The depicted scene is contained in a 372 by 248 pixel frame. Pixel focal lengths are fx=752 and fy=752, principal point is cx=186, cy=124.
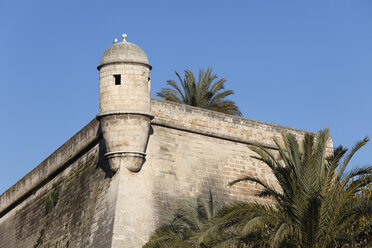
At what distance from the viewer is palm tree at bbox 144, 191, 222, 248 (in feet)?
63.6

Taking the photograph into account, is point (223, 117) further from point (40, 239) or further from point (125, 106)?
point (40, 239)

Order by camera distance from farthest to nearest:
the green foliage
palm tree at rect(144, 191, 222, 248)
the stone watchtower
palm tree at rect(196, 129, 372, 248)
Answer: the green foliage → the stone watchtower → palm tree at rect(144, 191, 222, 248) → palm tree at rect(196, 129, 372, 248)

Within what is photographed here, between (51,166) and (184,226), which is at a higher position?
(51,166)

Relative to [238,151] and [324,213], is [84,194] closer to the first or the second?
[238,151]

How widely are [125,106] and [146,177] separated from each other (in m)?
2.22

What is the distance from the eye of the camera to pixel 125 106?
71.1 feet

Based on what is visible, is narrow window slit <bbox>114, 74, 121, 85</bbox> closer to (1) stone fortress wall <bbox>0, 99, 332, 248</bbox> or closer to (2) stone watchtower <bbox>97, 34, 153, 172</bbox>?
(2) stone watchtower <bbox>97, 34, 153, 172</bbox>

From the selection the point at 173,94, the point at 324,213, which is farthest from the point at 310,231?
the point at 173,94

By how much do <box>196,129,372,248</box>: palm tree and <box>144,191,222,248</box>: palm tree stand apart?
1.30m

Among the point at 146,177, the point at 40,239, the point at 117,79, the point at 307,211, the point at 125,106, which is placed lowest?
the point at 307,211

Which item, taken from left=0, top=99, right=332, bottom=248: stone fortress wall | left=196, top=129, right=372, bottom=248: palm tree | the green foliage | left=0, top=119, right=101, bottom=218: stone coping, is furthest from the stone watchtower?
the green foliage

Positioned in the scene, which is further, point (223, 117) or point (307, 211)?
point (223, 117)

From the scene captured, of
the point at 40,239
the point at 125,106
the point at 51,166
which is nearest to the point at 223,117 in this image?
the point at 125,106

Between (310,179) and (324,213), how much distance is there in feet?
2.76
